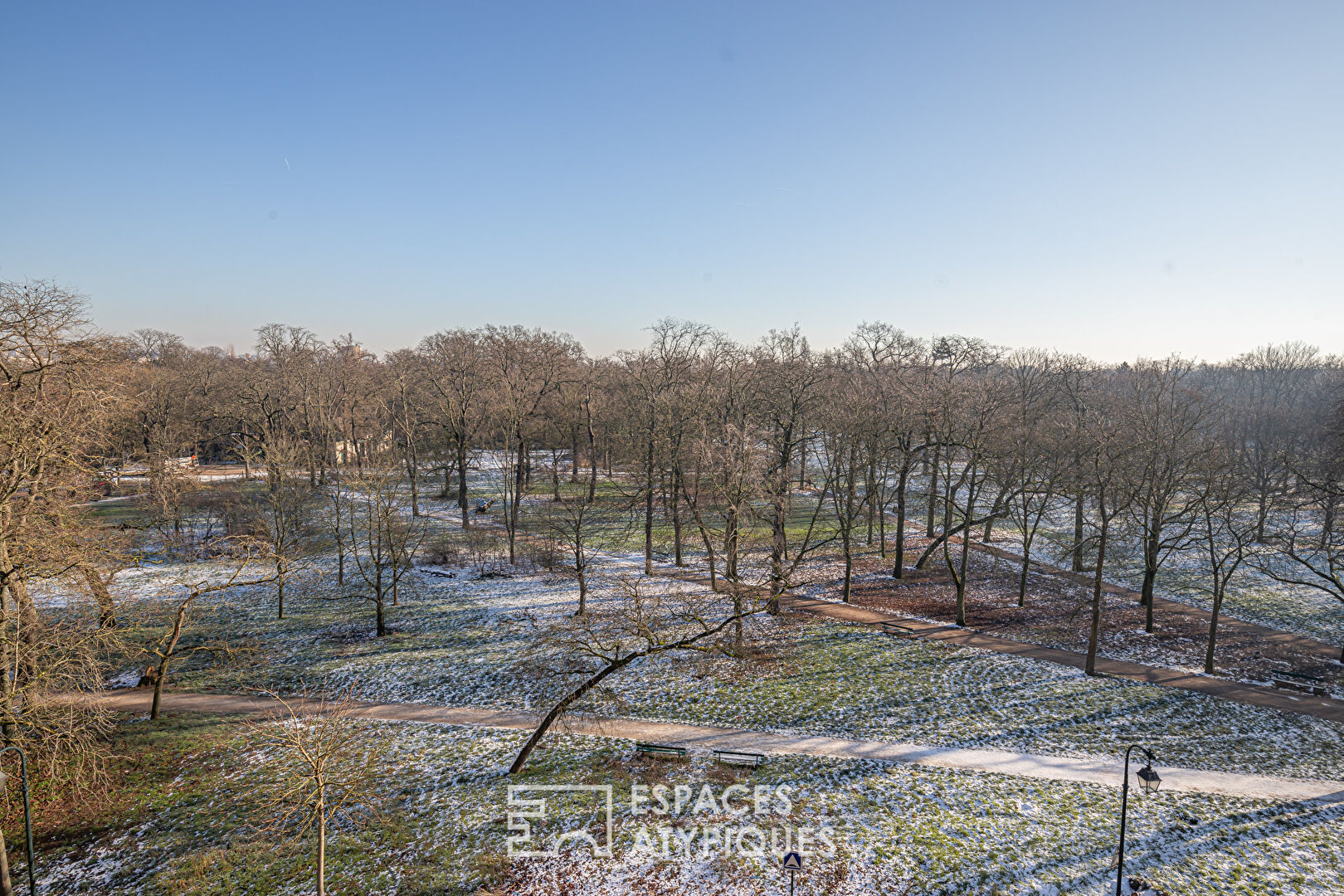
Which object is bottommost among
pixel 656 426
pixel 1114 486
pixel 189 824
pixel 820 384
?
pixel 189 824

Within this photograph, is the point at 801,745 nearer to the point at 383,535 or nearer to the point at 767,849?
the point at 767,849

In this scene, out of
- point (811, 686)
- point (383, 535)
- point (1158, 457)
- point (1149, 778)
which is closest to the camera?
point (1149, 778)

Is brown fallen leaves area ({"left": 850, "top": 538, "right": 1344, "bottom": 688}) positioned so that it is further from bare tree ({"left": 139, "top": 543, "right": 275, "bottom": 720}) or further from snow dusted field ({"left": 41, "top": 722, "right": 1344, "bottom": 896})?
bare tree ({"left": 139, "top": 543, "right": 275, "bottom": 720})

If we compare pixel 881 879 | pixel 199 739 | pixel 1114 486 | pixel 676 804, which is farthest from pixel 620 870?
pixel 1114 486

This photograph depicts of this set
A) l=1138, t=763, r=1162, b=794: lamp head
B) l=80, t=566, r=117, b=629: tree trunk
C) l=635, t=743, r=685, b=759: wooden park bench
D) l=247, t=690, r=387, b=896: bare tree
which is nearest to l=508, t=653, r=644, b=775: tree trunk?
l=635, t=743, r=685, b=759: wooden park bench

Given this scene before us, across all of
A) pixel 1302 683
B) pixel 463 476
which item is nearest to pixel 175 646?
pixel 463 476

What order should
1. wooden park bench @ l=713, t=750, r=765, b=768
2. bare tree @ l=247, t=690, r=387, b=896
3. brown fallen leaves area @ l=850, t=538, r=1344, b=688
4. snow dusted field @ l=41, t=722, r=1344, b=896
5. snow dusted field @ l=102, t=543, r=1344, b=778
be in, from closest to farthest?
bare tree @ l=247, t=690, r=387, b=896 < snow dusted field @ l=41, t=722, r=1344, b=896 < wooden park bench @ l=713, t=750, r=765, b=768 < snow dusted field @ l=102, t=543, r=1344, b=778 < brown fallen leaves area @ l=850, t=538, r=1344, b=688

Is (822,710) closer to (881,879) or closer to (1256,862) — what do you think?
(881,879)
